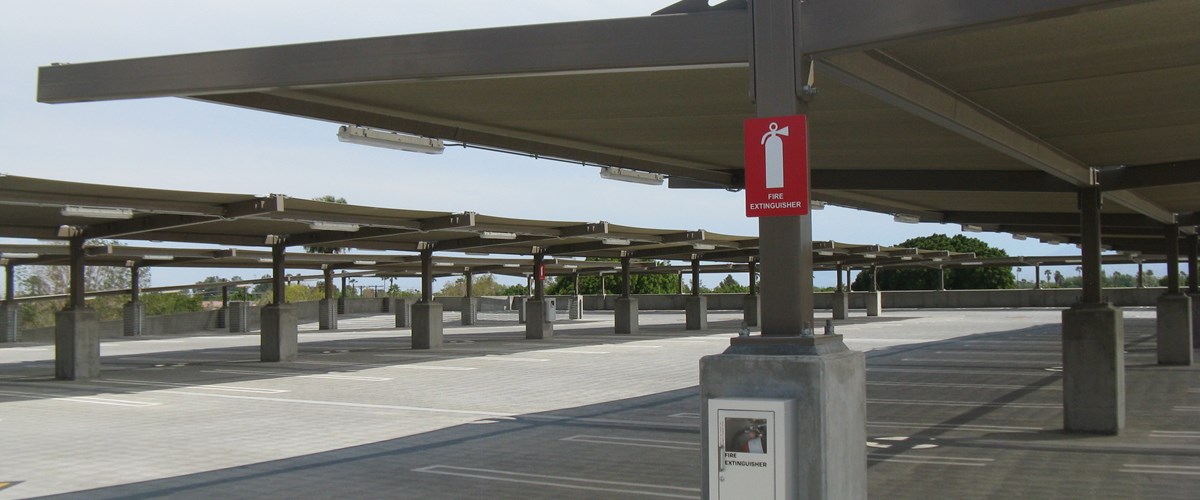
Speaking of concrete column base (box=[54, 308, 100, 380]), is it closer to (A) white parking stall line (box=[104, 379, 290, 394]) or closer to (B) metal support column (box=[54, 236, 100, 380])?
(B) metal support column (box=[54, 236, 100, 380])

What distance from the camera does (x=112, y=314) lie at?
213 feet

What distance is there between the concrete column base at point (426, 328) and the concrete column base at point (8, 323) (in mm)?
22099

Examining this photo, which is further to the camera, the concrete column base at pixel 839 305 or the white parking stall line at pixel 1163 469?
the concrete column base at pixel 839 305

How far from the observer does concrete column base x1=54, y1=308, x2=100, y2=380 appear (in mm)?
22484

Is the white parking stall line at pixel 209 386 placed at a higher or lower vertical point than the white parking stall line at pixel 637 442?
higher

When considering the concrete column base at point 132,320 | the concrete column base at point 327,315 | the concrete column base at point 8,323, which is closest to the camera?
the concrete column base at point 8,323

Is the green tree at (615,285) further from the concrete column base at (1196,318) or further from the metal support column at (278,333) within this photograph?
the concrete column base at (1196,318)

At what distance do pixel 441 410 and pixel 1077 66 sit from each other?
A: 437 inches

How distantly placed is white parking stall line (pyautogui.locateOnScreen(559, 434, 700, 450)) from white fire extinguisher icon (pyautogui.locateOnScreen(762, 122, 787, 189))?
6.50 metres

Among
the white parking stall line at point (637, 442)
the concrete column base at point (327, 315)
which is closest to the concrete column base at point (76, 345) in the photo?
the white parking stall line at point (637, 442)

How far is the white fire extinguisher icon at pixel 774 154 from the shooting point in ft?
20.5

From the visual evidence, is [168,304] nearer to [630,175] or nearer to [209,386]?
[209,386]

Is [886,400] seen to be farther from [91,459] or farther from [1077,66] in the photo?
[91,459]

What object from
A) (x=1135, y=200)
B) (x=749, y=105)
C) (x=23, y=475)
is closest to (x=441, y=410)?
(x=23, y=475)
